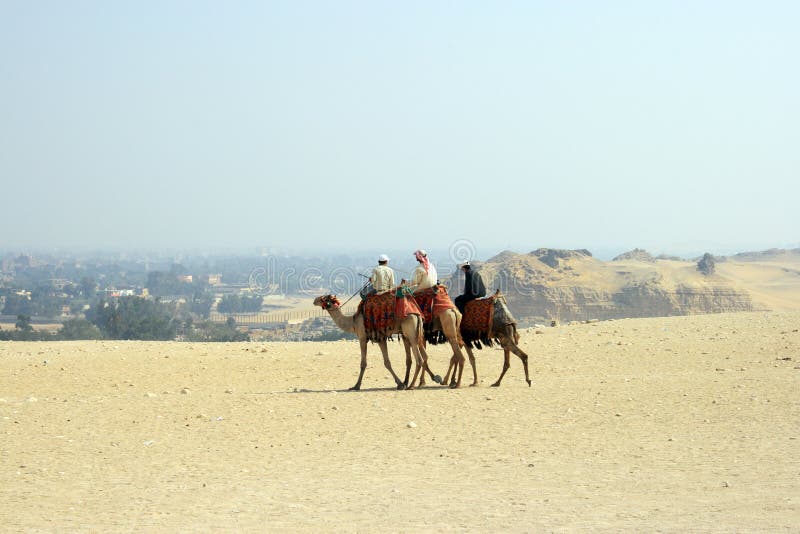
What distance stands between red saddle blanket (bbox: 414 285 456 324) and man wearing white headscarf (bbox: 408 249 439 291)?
0.31ft

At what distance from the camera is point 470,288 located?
48.0 feet

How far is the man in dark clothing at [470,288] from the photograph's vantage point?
14539 mm

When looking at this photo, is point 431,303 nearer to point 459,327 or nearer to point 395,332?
point 459,327

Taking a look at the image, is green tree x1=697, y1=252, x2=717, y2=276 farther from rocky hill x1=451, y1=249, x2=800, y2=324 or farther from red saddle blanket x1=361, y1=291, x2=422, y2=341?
red saddle blanket x1=361, y1=291, x2=422, y2=341

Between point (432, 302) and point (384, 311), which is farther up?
point (432, 302)

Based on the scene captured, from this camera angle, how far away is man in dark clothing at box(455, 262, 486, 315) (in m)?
14.5

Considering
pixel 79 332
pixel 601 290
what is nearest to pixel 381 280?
pixel 601 290

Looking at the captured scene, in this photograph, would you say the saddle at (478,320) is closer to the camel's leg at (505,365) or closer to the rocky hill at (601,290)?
the camel's leg at (505,365)

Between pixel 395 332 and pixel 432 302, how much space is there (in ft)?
2.40

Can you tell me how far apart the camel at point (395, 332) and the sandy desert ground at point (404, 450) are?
430mm

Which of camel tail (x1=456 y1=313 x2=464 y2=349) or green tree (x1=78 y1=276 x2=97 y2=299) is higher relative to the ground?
camel tail (x1=456 y1=313 x2=464 y2=349)

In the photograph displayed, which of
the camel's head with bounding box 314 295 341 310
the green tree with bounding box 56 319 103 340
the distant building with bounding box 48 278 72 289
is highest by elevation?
the camel's head with bounding box 314 295 341 310

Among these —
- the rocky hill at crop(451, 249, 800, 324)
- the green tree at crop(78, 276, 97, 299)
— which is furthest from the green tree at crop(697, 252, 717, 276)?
the green tree at crop(78, 276, 97, 299)

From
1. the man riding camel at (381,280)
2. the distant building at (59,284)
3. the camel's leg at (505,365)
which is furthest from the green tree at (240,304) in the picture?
the camel's leg at (505,365)
